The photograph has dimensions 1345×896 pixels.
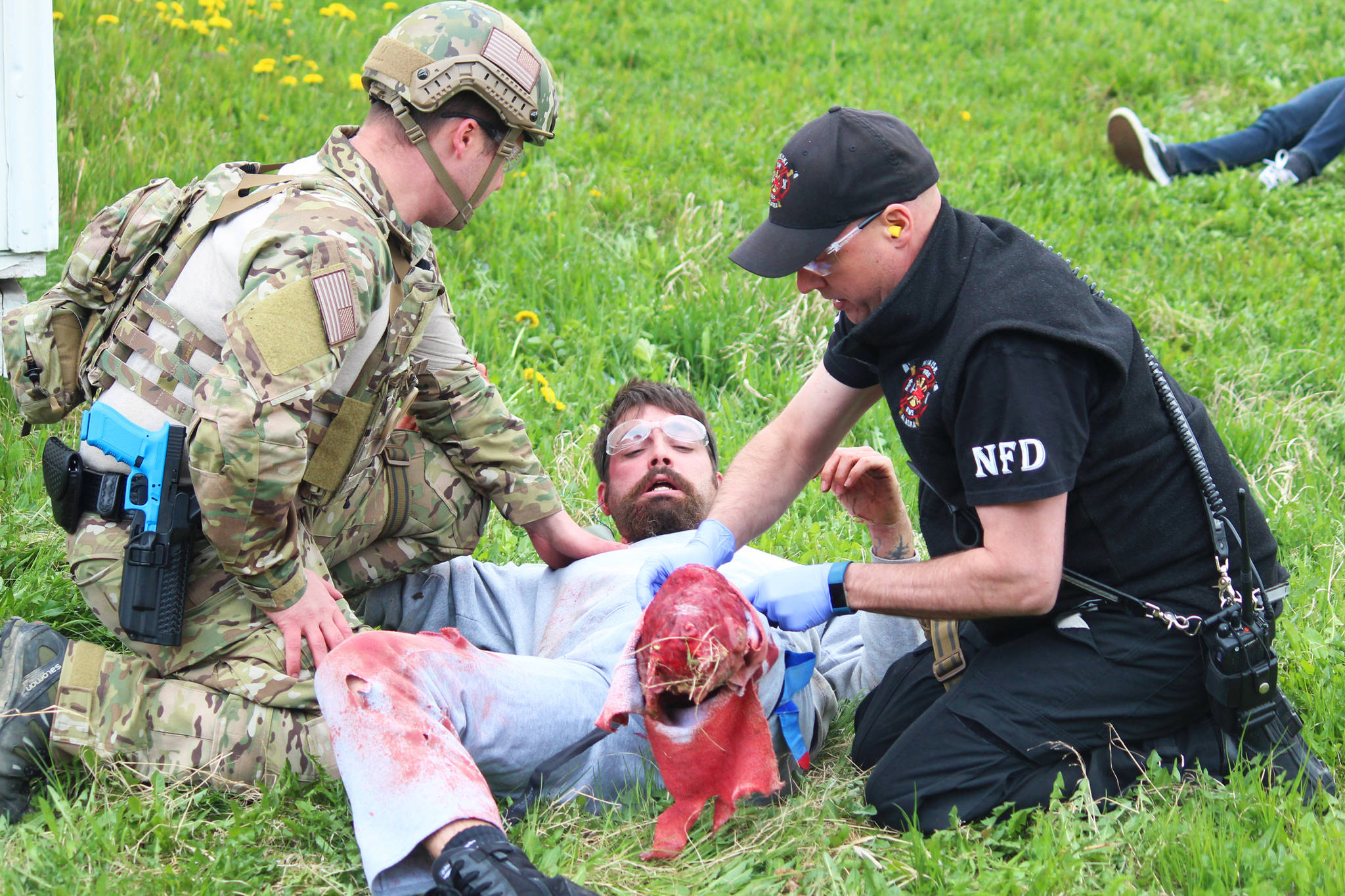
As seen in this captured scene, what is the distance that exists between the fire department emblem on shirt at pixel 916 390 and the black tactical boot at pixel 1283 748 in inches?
46.2

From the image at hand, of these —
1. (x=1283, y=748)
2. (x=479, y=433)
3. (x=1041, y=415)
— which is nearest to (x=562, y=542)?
(x=479, y=433)

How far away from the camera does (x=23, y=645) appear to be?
3.04 metres

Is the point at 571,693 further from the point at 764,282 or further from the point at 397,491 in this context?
the point at 764,282

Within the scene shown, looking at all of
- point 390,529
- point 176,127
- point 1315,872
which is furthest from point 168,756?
point 176,127

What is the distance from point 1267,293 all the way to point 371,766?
20.6 ft

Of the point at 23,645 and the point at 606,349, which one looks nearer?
the point at 23,645

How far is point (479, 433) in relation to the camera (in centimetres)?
386

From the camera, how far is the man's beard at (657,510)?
13.3 ft

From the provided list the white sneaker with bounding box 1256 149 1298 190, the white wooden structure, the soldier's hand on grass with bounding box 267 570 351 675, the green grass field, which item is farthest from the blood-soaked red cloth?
the white sneaker with bounding box 1256 149 1298 190

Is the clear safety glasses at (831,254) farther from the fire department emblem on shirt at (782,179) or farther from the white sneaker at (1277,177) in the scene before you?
the white sneaker at (1277,177)

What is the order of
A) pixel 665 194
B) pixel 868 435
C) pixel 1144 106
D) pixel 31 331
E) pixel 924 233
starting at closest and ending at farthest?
pixel 924 233, pixel 31 331, pixel 868 435, pixel 665 194, pixel 1144 106

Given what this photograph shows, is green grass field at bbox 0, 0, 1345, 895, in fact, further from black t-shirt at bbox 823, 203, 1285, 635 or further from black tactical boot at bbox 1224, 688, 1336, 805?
black t-shirt at bbox 823, 203, 1285, 635

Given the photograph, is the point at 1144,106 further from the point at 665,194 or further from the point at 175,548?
the point at 175,548

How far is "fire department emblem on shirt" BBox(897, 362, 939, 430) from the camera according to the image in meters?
2.84
